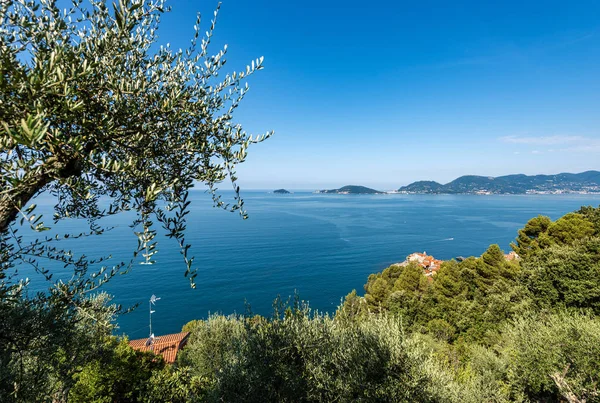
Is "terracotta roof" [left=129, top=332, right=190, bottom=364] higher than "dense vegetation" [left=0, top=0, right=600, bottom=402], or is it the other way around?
"dense vegetation" [left=0, top=0, right=600, bottom=402]

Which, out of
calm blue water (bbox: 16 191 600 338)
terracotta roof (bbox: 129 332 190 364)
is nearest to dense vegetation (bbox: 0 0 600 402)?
terracotta roof (bbox: 129 332 190 364)

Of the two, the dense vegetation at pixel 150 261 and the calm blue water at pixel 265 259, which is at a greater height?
the dense vegetation at pixel 150 261

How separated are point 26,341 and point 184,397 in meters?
12.4

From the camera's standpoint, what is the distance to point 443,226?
115 m

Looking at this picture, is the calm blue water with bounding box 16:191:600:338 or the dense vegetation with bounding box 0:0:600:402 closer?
the dense vegetation with bounding box 0:0:600:402

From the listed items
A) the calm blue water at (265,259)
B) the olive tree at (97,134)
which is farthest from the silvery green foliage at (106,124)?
the calm blue water at (265,259)

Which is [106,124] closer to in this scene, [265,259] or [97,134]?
[97,134]

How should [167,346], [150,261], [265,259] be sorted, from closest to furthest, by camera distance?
[150,261] < [167,346] < [265,259]

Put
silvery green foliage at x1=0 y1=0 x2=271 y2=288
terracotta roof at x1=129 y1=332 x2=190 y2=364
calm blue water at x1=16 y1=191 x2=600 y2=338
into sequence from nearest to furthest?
silvery green foliage at x1=0 y1=0 x2=271 y2=288 → terracotta roof at x1=129 y1=332 x2=190 y2=364 → calm blue water at x1=16 y1=191 x2=600 y2=338

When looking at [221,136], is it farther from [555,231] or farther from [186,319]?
[186,319]

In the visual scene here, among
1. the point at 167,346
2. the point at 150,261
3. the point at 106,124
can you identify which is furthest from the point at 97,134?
the point at 167,346

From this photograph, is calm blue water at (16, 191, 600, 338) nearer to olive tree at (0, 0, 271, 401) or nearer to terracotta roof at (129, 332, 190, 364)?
terracotta roof at (129, 332, 190, 364)

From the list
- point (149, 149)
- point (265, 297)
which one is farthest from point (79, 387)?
point (265, 297)

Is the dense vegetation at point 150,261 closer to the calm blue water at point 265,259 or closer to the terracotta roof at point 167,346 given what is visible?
the terracotta roof at point 167,346
